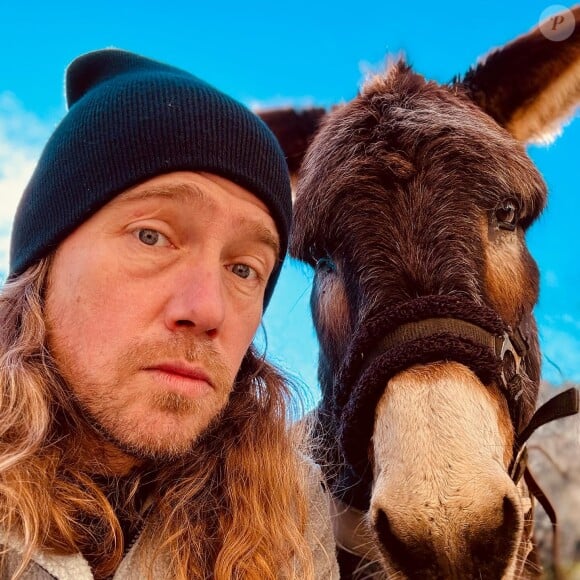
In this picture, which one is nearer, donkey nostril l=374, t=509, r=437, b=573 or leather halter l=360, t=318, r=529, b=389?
donkey nostril l=374, t=509, r=437, b=573

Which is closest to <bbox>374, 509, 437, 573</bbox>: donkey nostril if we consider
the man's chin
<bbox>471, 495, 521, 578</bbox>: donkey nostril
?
<bbox>471, 495, 521, 578</bbox>: donkey nostril

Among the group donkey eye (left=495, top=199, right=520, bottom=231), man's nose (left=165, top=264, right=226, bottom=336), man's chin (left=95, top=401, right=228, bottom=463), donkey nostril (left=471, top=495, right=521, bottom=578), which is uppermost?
donkey eye (left=495, top=199, right=520, bottom=231)

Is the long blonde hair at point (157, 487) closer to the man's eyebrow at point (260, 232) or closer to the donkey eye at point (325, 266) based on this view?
the man's eyebrow at point (260, 232)

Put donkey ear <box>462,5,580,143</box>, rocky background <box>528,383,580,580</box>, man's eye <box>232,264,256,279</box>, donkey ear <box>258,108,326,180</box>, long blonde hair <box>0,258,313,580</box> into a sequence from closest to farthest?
1. long blonde hair <box>0,258,313,580</box>
2. man's eye <box>232,264,256,279</box>
3. donkey ear <box>462,5,580,143</box>
4. donkey ear <box>258,108,326,180</box>
5. rocky background <box>528,383,580,580</box>

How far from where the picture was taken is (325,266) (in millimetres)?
2854

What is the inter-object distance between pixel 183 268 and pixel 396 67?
195 cm

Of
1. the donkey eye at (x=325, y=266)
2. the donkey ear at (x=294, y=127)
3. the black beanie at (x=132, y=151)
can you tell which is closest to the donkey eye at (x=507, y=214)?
the donkey eye at (x=325, y=266)

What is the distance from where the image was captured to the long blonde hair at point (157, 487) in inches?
65.2

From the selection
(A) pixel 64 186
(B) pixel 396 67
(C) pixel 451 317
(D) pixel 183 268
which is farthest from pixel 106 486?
(B) pixel 396 67

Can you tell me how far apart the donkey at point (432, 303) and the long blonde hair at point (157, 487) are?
12.5 inches

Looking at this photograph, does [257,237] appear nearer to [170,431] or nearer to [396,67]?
[170,431]

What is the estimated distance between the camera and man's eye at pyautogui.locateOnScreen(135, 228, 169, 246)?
1.90 m

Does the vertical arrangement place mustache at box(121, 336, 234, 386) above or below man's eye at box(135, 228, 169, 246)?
below

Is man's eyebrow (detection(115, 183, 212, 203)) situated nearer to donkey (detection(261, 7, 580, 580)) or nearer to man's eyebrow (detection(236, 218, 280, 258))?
man's eyebrow (detection(236, 218, 280, 258))
